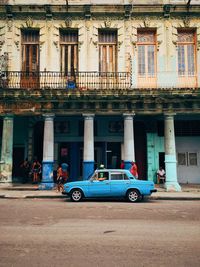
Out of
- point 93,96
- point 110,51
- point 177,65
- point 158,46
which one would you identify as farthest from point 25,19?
point 177,65

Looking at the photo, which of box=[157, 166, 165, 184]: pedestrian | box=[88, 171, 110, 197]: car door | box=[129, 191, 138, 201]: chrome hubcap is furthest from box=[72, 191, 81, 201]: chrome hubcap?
box=[157, 166, 165, 184]: pedestrian

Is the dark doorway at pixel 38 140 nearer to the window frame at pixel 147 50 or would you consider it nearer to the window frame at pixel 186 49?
the window frame at pixel 147 50

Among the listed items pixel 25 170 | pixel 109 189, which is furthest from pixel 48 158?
pixel 109 189

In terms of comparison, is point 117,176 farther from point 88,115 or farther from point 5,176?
point 5,176

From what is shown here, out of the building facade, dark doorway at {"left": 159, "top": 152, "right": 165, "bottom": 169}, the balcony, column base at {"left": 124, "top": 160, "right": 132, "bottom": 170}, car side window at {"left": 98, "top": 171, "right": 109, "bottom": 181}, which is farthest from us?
dark doorway at {"left": 159, "top": 152, "right": 165, "bottom": 169}

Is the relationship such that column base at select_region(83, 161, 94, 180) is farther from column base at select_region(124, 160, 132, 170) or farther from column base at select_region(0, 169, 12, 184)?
column base at select_region(0, 169, 12, 184)

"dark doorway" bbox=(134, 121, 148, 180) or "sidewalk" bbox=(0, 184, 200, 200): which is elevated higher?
"dark doorway" bbox=(134, 121, 148, 180)

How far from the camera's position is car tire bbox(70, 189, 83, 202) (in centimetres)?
1225

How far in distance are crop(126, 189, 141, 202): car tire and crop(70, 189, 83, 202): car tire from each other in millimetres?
2174

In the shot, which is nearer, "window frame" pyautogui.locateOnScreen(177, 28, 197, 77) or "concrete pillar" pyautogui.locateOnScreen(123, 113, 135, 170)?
"concrete pillar" pyautogui.locateOnScreen(123, 113, 135, 170)

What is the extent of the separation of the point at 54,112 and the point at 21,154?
474cm

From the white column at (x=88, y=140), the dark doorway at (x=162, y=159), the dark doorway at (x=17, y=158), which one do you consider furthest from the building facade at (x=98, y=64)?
the dark doorway at (x=17, y=158)

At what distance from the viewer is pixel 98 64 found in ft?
55.4

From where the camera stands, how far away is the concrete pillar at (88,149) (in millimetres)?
15703
